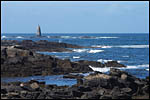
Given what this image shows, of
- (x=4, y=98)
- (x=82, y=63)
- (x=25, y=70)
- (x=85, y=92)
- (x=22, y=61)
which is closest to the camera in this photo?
(x=4, y=98)

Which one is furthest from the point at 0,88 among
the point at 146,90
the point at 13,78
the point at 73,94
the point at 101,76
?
the point at 13,78

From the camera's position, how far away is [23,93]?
81.7ft

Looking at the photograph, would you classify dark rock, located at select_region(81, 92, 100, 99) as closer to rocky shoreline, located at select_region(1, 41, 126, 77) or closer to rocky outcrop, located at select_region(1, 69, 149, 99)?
rocky outcrop, located at select_region(1, 69, 149, 99)

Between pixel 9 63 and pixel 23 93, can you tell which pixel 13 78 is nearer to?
pixel 9 63

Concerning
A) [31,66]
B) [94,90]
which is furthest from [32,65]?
[94,90]

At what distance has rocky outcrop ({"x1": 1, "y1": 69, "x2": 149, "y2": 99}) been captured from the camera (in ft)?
80.6

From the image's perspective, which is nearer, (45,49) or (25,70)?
(25,70)

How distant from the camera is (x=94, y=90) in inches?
1058

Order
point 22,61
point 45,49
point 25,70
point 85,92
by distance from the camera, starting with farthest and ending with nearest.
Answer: point 45,49 < point 22,61 < point 25,70 < point 85,92

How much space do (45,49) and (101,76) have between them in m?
48.4

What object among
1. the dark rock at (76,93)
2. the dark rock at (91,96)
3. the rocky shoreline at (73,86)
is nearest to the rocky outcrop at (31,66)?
the rocky shoreline at (73,86)

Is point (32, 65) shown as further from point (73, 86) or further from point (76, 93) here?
point (76, 93)

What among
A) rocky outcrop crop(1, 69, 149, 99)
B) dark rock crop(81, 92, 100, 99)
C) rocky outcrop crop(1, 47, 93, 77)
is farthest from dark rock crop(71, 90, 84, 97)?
rocky outcrop crop(1, 47, 93, 77)

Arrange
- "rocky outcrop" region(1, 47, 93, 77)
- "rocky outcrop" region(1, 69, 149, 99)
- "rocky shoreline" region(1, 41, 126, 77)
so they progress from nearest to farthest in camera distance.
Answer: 1. "rocky outcrop" region(1, 69, 149, 99)
2. "rocky outcrop" region(1, 47, 93, 77)
3. "rocky shoreline" region(1, 41, 126, 77)
